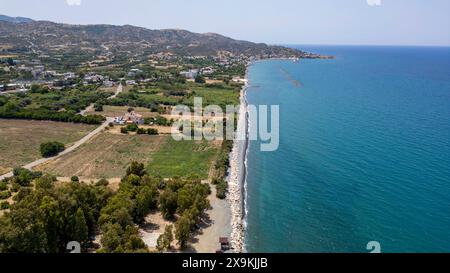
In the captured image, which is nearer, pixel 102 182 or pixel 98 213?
pixel 98 213

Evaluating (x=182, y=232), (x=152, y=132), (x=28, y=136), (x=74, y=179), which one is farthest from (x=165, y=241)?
(x=28, y=136)

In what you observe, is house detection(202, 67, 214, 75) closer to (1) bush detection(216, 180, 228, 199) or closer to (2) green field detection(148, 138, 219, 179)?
(2) green field detection(148, 138, 219, 179)

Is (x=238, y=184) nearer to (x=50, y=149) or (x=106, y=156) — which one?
(x=106, y=156)

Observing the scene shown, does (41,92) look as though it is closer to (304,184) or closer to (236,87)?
(236,87)

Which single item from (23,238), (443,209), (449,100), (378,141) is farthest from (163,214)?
(449,100)

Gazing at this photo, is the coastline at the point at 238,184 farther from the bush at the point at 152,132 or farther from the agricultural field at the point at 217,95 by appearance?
the agricultural field at the point at 217,95

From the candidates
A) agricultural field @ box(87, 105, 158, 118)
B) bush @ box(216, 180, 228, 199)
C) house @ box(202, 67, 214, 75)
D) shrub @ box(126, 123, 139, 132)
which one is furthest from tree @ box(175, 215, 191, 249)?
house @ box(202, 67, 214, 75)
